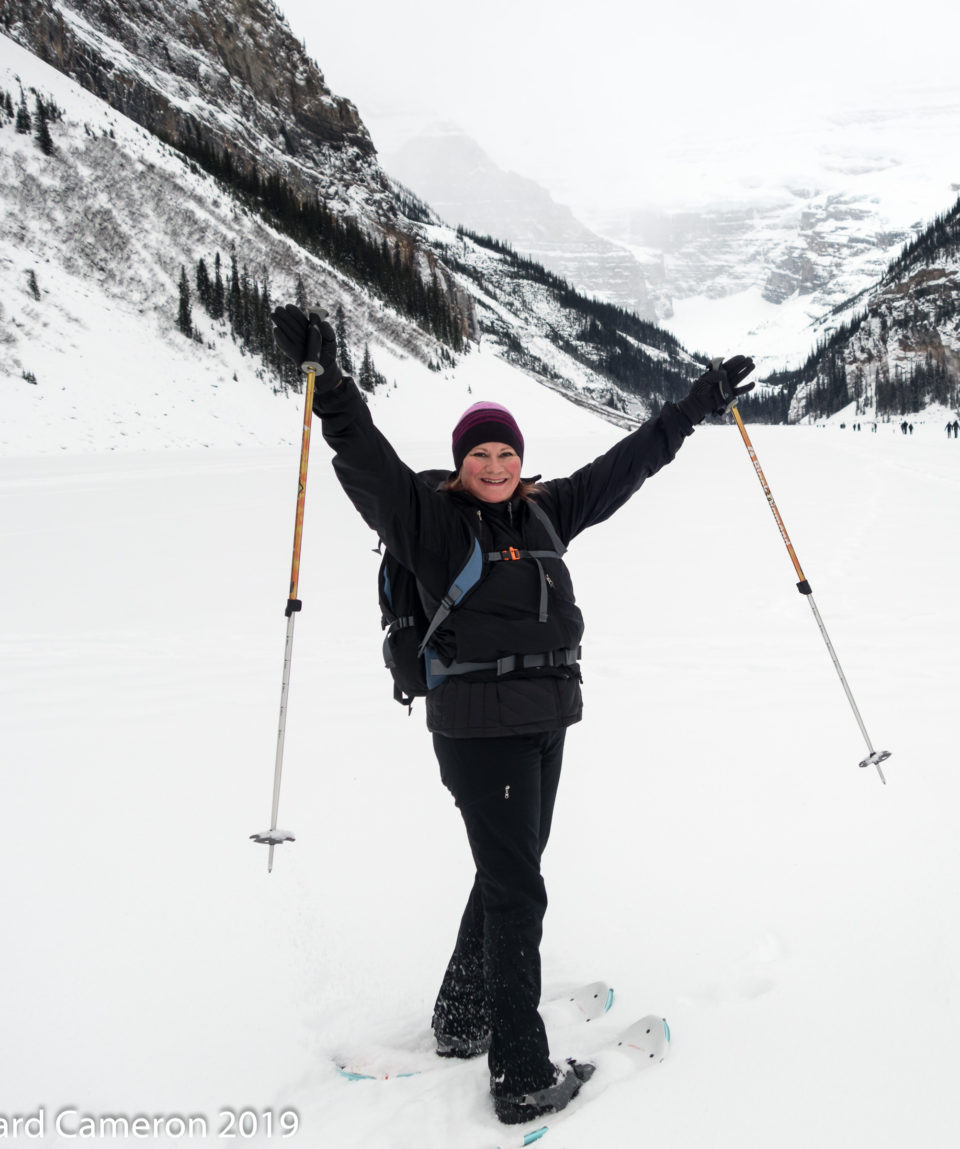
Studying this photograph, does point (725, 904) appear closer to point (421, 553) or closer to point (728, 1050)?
point (728, 1050)

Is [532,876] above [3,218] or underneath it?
underneath

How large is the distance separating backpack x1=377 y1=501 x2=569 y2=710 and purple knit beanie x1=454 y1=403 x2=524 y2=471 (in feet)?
0.97

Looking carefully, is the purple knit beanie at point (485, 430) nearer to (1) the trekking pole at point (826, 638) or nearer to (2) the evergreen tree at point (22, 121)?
(1) the trekking pole at point (826, 638)

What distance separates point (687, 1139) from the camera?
2.26 meters

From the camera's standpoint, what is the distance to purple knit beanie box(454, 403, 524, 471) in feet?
8.84

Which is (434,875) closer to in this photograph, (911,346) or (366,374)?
(366,374)

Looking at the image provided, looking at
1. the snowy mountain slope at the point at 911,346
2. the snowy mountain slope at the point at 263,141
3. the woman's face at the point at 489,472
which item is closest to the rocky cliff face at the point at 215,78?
the snowy mountain slope at the point at 263,141

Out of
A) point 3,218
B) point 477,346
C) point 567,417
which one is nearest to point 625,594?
point 3,218

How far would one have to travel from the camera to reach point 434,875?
3867mm

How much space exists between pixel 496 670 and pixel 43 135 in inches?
1849

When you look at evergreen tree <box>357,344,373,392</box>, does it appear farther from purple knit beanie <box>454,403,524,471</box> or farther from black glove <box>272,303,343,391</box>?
purple knit beanie <box>454,403,524,471</box>

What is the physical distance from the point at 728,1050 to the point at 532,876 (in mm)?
933

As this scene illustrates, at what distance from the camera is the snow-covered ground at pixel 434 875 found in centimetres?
252

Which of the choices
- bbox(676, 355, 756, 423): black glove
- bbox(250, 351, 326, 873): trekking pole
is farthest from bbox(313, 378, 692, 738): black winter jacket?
bbox(676, 355, 756, 423): black glove
